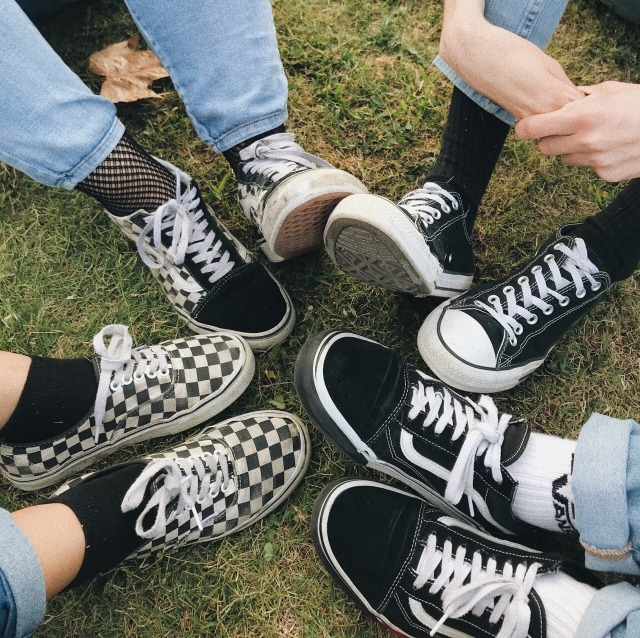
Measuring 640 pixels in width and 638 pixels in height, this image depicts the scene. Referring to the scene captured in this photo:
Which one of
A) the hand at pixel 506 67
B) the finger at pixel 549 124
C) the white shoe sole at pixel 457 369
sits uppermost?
the hand at pixel 506 67

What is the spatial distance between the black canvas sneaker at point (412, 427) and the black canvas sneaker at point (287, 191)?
0.82ft

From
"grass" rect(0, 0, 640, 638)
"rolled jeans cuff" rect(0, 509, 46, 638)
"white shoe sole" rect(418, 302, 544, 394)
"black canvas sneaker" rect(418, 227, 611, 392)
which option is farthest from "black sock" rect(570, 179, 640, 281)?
"rolled jeans cuff" rect(0, 509, 46, 638)

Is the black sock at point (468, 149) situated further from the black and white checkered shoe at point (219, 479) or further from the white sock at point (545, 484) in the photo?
the black and white checkered shoe at point (219, 479)

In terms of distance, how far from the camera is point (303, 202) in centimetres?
139

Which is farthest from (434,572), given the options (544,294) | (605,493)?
(544,294)

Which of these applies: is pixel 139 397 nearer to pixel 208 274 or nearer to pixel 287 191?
pixel 208 274

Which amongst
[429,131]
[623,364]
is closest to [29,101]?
[429,131]

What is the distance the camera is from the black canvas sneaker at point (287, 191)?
4.60 ft

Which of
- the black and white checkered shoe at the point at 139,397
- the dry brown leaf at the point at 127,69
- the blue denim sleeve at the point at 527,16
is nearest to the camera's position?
the blue denim sleeve at the point at 527,16

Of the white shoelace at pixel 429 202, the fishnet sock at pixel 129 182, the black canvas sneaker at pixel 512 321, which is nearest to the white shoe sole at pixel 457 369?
the black canvas sneaker at pixel 512 321

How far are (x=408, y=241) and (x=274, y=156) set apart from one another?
1.35 feet

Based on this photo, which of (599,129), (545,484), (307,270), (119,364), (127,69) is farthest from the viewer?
Answer: (127,69)

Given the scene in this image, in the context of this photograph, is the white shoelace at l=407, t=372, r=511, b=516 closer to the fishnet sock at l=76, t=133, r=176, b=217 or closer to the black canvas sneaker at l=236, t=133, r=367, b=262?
the black canvas sneaker at l=236, t=133, r=367, b=262

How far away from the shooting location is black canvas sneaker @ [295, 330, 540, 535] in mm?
1468
